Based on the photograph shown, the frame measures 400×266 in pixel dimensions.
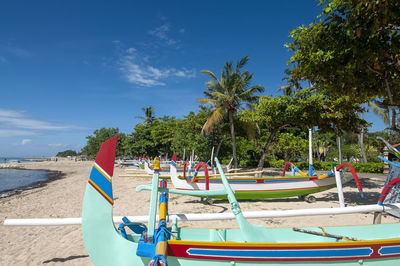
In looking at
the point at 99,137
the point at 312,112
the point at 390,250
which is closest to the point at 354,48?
the point at 390,250

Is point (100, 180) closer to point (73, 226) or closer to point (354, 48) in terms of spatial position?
point (73, 226)

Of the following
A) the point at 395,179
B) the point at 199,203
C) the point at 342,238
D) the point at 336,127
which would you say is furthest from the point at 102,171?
the point at 336,127

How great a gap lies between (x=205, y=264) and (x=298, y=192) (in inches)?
329

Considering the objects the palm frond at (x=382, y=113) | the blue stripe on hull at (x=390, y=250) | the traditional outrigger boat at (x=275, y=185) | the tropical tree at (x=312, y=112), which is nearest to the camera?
the blue stripe on hull at (x=390, y=250)

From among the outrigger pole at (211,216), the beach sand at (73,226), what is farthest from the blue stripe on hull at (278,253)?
the beach sand at (73,226)

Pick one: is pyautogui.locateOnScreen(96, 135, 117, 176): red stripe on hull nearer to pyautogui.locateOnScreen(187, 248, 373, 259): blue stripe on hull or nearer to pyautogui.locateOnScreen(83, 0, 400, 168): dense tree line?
pyautogui.locateOnScreen(187, 248, 373, 259): blue stripe on hull

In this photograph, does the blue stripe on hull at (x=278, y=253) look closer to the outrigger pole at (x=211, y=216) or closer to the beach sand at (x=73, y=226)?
the outrigger pole at (x=211, y=216)

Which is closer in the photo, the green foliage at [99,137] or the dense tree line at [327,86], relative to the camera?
the dense tree line at [327,86]

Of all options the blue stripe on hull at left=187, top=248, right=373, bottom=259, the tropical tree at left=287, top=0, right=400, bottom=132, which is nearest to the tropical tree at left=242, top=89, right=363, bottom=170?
the tropical tree at left=287, top=0, right=400, bottom=132

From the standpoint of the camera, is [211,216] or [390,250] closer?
[390,250]

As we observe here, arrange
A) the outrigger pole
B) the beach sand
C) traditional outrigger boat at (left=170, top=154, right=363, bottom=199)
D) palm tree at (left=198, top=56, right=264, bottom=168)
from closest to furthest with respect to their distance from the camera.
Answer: the outrigger pole → the beach sand → traditional outrigger boat at (left=170, top=154, right=363, bottom=199) → palm tree at (left=198, top=56, right=264, bottom=168)

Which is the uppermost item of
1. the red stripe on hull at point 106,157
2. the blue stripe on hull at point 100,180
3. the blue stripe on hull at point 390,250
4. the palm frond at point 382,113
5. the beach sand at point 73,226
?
the palm frond at point 382,113

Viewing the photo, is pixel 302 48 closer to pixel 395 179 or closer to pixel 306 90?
pixel 395 179

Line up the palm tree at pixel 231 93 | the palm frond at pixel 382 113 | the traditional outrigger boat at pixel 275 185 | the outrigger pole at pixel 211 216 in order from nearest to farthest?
the outrigger pole at pixel 211 216 < the traditional outrigger boat at pixel 275 185 < the palm tree at pixel 231 93 < the palm frond at pixel 382 113
